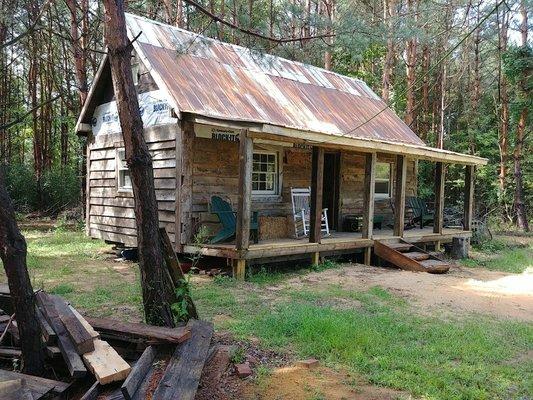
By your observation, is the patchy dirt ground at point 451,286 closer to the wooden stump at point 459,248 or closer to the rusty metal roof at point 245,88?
the wooden stump at point 459,248

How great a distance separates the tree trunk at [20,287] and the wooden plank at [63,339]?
0.59 ft

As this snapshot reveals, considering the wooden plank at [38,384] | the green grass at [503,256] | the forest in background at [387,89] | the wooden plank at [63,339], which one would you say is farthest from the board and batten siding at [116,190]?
the green grass at [503,256]

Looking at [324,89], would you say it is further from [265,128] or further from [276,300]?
[276,300]

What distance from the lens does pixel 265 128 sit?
8.04 metres

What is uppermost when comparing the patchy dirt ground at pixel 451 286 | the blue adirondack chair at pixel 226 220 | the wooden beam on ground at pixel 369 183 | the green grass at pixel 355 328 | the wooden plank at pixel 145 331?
the wooden beam on ground at pixel 369 183

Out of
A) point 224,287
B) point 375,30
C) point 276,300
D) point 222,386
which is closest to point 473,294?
point 276,300

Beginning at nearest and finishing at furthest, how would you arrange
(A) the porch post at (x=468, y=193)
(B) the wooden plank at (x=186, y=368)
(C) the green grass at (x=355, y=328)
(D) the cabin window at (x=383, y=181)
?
1. (B) the wooden plank at (x=186, y=368)
2. (C) the green grass at (x=355, y=328)
3. (A) the porch post at (x=468, y=193)
4. (D) the cabin window at (x=383, y=181)

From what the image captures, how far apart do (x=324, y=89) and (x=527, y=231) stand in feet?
34.4

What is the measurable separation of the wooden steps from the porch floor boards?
9.7 inches

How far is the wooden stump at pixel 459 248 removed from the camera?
13.1 metres

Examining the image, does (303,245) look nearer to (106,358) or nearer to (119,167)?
(119,167)

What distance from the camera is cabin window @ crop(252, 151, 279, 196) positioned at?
10984 millimetres

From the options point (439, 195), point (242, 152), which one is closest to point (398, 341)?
point (242, 152)

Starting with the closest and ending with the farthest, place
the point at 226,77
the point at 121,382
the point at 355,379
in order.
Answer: the point at 121,382, the point at 355,379, the point at 226,77
